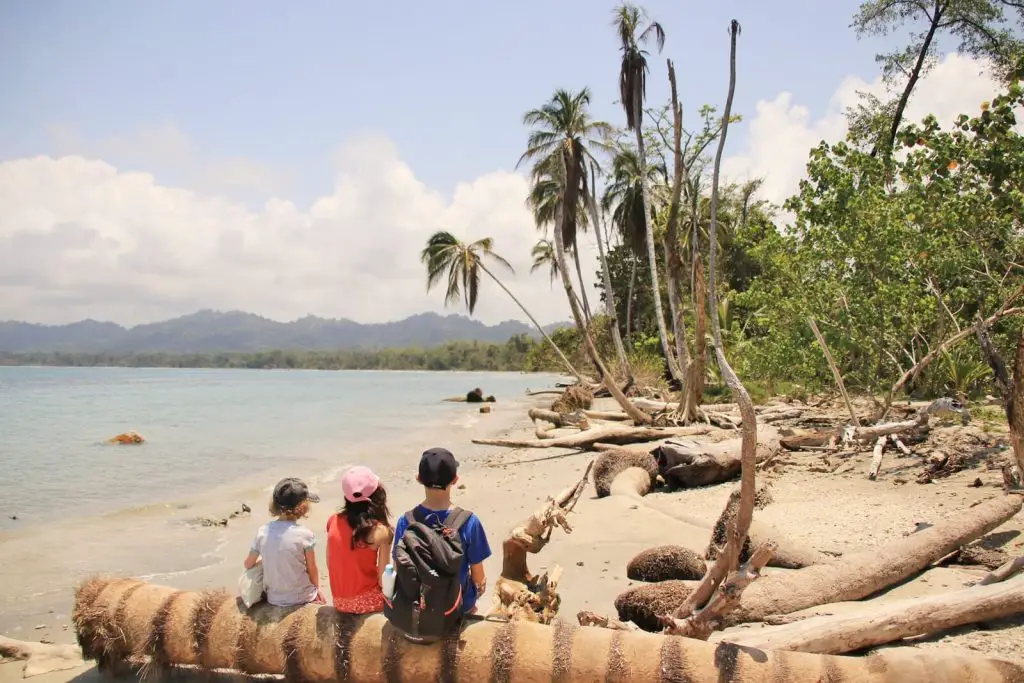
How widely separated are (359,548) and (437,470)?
2.19 feet

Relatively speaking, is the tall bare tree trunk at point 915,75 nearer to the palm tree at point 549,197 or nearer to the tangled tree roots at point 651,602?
the palm tree at point 549,197

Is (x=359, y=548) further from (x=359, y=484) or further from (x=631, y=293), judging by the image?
(x=631, y=293)

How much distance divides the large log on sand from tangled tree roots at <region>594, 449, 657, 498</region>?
244 inches

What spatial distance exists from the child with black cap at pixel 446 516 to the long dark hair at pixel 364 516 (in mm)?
247

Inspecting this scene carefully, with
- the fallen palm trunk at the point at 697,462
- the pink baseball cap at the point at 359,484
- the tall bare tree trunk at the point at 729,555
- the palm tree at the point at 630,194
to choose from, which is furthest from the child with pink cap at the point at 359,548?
the palm tree at the point at 630,194

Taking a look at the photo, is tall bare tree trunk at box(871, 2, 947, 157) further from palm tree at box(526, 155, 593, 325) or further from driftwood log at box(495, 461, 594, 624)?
driftwood log at box(495, 461, 594, 624)

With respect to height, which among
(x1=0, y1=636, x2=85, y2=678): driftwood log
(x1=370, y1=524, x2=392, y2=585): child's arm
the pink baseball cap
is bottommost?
(x1=0, y1=636, x2=85, y2=678): driftwood log

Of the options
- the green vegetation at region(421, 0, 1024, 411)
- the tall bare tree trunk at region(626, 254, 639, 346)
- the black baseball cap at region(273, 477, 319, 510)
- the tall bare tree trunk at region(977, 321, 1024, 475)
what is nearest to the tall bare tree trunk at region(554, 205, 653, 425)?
the green vegetation at region(421, 0, 1024, 411)

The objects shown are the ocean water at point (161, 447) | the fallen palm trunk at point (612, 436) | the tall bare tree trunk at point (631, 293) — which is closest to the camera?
the ocean water at point (161, 447)

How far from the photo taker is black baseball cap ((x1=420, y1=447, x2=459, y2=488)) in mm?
3494

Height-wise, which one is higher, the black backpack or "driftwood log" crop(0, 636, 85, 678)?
the black backpack

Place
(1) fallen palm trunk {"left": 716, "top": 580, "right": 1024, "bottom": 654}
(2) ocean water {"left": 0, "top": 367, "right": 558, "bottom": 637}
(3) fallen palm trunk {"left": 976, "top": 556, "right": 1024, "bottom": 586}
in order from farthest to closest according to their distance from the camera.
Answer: (2) ocean water {"left": 0, "top": 367, "right": 558, "bottom": 637}
(3) fallen palm trunk {"left": 976, "top": 556, "right": 1024, "bottom": 586}
(1) fallen palm trunk {"left": 716, "top": 580, "right": 1024, "bottom": 654}

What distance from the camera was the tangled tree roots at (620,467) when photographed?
9531 millimetres

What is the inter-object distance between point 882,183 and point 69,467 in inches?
759
